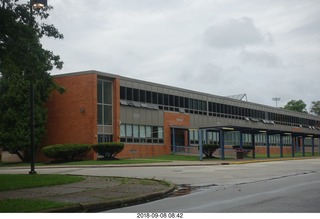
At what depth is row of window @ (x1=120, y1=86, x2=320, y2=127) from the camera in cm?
Result: 4622

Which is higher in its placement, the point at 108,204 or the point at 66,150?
the point at 66,150

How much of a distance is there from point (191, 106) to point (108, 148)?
17673 millimetres

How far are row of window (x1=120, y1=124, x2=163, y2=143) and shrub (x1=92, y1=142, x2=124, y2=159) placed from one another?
3645 mm

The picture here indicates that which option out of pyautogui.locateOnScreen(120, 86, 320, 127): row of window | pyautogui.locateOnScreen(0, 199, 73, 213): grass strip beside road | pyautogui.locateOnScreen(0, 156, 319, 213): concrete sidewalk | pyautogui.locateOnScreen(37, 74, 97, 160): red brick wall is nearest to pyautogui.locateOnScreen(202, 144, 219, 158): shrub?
pyautogui.locateOnScreen(120, 86, 320, 127): row of window

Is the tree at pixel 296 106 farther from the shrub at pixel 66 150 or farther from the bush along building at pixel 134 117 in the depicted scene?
the shrub at pixel 66 150

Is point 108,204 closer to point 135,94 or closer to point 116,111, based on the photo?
point 116,111

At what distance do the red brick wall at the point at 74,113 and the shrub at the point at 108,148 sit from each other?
3.94ft

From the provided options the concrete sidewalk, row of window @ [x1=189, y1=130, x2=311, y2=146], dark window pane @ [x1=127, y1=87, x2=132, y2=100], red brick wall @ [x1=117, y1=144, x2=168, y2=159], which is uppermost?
dark window pane @ [x1=127, y1=87, x2=132, y2=100]

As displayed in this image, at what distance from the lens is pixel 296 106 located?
124062 millimetres

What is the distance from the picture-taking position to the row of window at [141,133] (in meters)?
44.4

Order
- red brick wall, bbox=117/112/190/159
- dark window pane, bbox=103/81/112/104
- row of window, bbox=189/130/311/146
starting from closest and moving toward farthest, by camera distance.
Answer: dark window pane, bbox=103/81/112/104 < red brick wall, bbox=117/112/190/159 < row of window, bbox=189/130/311/146

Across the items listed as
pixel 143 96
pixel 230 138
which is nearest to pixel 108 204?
pixel 143 96

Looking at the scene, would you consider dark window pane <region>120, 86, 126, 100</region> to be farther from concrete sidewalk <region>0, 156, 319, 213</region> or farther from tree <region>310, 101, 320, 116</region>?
tree <region>310, 101, 320, 116</region>

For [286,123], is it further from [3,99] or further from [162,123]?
[3,99]
